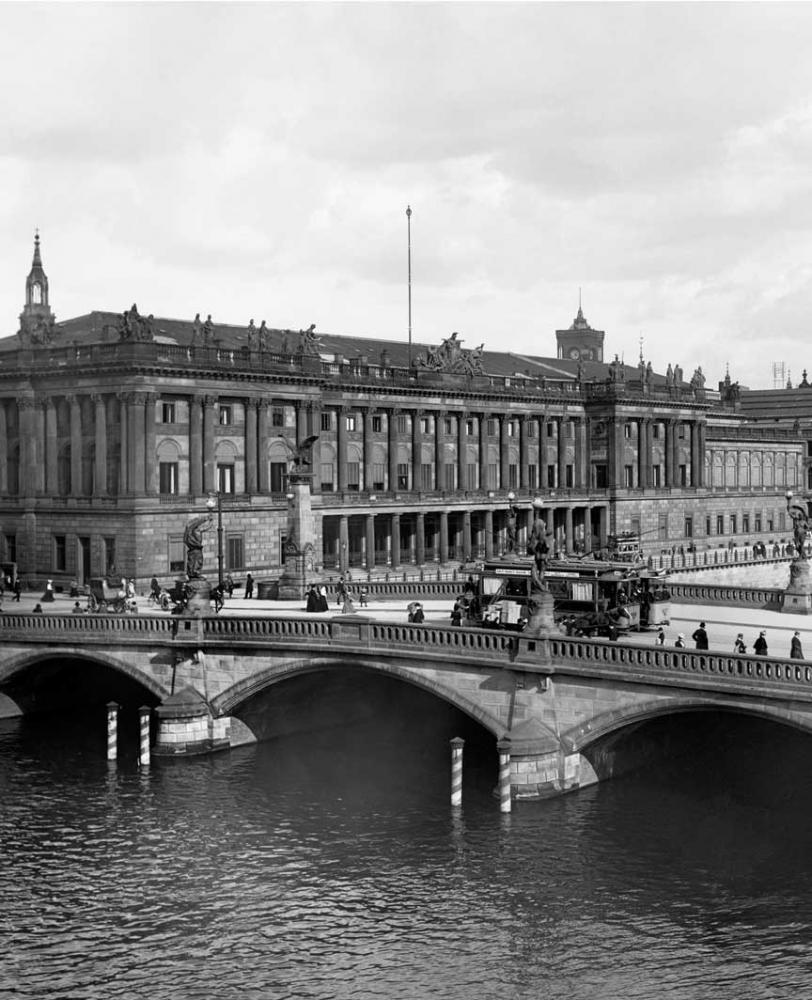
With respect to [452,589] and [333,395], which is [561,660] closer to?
[452,589]

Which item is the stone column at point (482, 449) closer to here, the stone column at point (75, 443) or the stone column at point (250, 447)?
the stone column at point (250, 447)

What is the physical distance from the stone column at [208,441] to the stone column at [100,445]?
7129mm

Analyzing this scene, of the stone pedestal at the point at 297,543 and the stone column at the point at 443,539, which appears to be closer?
the stone pedestal at the point at 297,543

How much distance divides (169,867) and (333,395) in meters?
73.1

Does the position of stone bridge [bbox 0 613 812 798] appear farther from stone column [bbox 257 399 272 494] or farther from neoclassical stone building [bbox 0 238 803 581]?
stone column [bbox 257 399 272 494]

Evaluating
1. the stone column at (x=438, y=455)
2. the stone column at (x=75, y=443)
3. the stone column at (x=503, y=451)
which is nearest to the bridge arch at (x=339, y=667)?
the stone column at (x=75, y=443)

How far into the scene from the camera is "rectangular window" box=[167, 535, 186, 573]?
99.1m

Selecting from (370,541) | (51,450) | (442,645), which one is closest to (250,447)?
(51,450)

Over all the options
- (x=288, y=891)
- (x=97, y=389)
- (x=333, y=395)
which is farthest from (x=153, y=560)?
(x=288, y=891)

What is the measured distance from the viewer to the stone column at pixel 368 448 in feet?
397

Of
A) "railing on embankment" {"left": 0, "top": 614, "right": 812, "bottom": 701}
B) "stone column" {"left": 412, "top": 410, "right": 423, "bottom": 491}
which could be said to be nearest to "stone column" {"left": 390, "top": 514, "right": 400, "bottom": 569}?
"stone column" {"left": 412, "top": 410, "right": 423, "bottom": 491}

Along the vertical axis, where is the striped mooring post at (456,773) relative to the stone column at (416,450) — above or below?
below

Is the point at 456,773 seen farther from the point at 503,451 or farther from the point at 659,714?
the point at 503,451

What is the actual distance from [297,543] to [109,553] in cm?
2325
